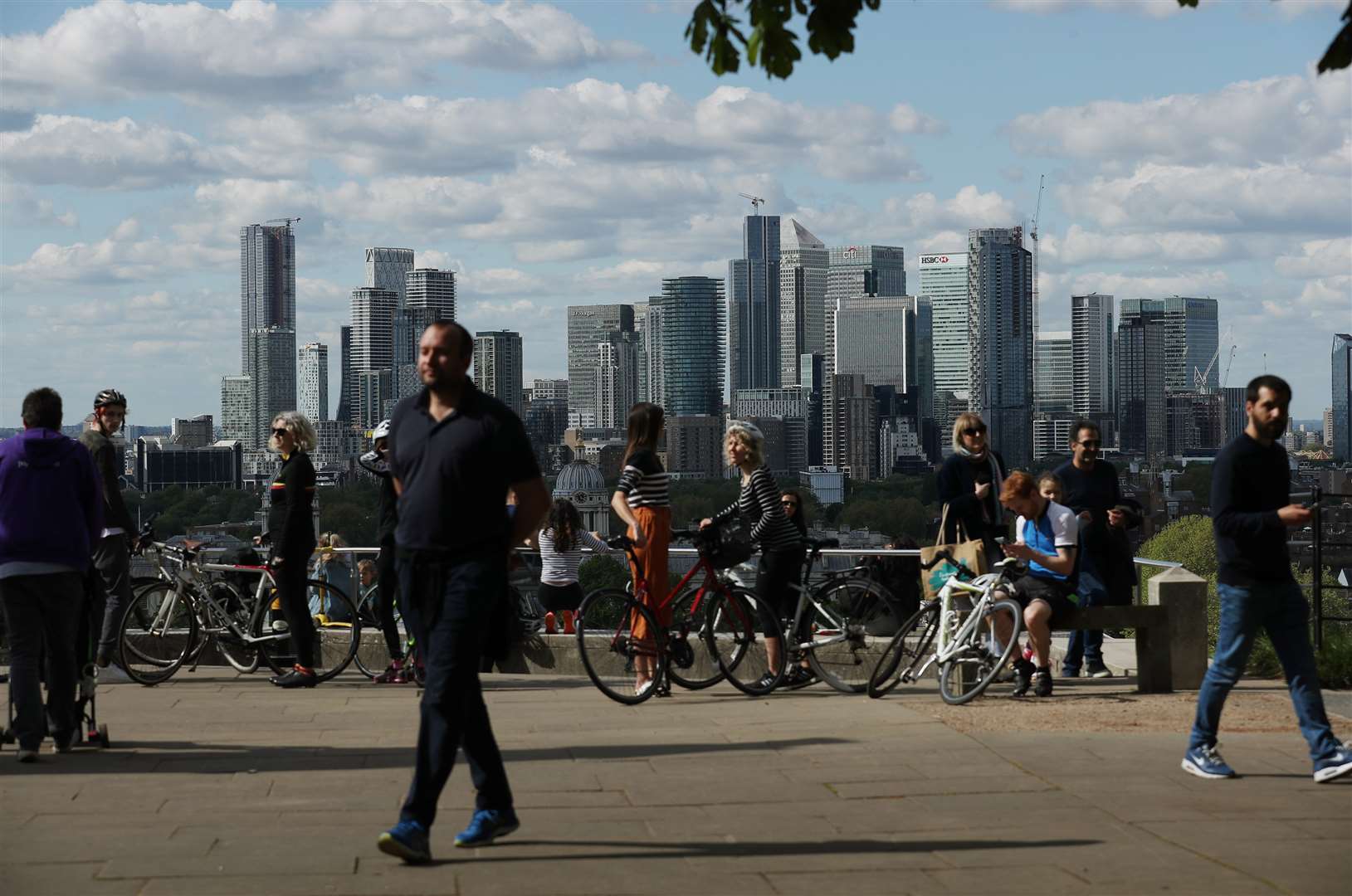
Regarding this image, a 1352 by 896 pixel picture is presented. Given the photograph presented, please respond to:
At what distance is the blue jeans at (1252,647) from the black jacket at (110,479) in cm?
611

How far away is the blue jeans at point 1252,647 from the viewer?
23.4ft

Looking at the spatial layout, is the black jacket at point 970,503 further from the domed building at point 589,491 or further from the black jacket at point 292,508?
the domed building at point 589,491

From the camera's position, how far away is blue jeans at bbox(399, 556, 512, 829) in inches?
226

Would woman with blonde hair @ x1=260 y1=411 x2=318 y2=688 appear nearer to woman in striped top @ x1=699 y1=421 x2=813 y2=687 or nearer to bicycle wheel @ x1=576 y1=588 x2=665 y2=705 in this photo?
bicycle wheel @ x1=576 y1=588 x2=665 y2=705

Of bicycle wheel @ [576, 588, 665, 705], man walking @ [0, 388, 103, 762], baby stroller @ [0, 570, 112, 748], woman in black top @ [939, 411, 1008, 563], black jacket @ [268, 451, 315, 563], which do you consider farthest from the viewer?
black jacket @ [268, 451, 315, 563]

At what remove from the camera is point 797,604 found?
10.5m

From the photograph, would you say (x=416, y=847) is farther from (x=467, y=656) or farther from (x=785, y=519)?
(x=785, y=519)

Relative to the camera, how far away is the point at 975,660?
985 cm

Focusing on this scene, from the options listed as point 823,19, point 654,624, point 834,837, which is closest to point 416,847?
point 834,837

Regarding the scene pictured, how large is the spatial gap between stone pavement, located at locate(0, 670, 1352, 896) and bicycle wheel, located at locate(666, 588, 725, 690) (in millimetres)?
691

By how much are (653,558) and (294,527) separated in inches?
93.8

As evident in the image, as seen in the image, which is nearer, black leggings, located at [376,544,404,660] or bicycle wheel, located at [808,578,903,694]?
bicycle wheel, located at [808,578,903,694]

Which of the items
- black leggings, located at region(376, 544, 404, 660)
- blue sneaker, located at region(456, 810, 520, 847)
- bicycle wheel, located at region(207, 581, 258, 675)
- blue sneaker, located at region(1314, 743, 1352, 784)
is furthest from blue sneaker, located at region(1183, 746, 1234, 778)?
bicycle wheel, located at region(207, 581, 258, 675)

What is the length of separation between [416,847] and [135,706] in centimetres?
512
